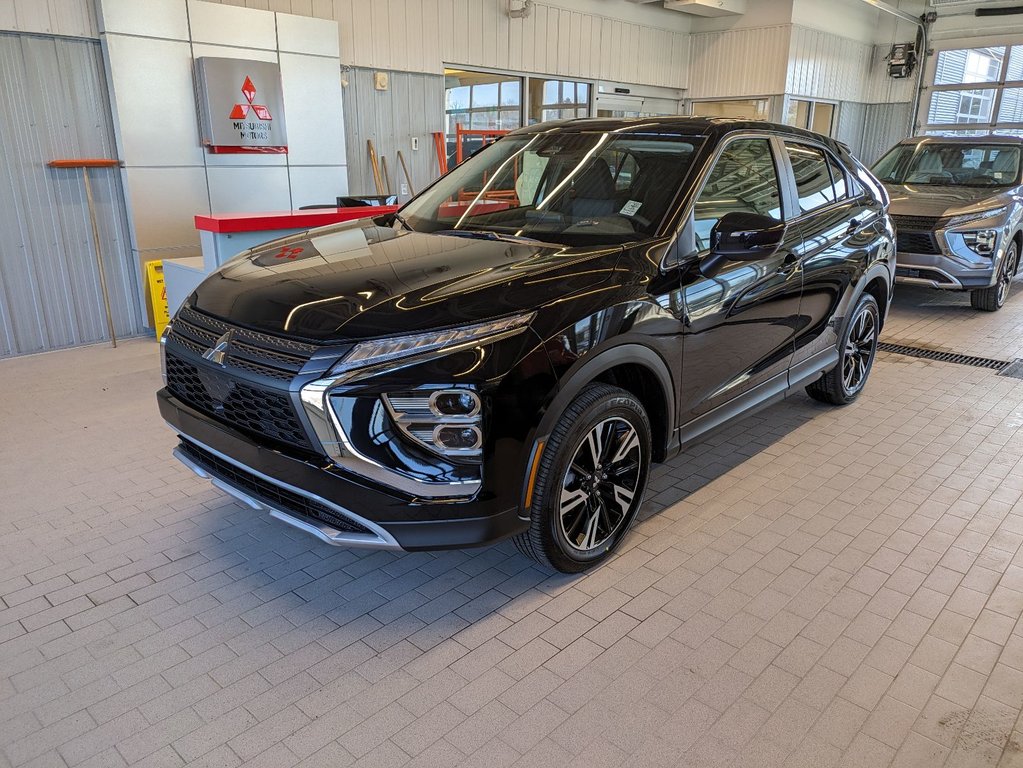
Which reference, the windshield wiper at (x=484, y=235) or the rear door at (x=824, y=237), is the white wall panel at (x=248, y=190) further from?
the rear door at (x=824, y=237)

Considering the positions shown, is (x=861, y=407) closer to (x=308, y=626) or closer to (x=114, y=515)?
(x=308, y=626)

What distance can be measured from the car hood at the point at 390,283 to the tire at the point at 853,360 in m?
2.26

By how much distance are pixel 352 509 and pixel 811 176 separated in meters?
2.86

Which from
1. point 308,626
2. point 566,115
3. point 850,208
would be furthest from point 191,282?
point 566,115

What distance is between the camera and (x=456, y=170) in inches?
148

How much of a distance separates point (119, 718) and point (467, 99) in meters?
7.86

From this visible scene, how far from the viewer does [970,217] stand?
22.0ft

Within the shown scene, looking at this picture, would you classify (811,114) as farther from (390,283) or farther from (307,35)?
(390,283)

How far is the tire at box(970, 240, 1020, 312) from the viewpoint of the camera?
711 cm

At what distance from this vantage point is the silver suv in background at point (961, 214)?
670cm

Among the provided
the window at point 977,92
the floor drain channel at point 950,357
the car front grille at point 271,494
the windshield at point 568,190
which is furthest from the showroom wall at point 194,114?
the window at point 977,92

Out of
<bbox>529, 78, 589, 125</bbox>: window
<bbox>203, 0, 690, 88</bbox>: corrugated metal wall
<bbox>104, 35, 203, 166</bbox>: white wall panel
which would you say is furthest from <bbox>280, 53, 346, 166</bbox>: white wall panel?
<bbox>529, 78, 589, 125</bbox>: window

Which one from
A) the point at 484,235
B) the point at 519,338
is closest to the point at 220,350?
the point at 519,338

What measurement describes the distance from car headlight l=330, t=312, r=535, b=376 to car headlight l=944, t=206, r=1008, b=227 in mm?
6150
